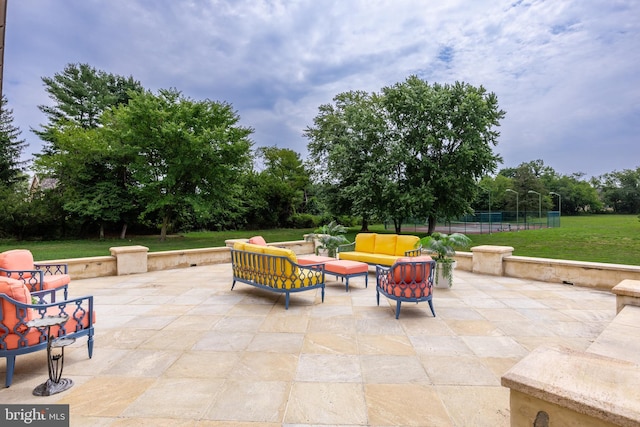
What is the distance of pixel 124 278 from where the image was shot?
8.01 meters

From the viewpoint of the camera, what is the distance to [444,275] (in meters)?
6.83

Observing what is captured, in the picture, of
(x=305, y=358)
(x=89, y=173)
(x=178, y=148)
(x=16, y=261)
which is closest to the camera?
(x=305, y=358)

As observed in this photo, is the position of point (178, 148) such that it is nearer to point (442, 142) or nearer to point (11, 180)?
point (442, 142)

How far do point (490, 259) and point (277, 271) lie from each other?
5938 mm

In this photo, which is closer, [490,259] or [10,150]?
[490,259]

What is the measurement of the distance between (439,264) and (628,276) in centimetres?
363

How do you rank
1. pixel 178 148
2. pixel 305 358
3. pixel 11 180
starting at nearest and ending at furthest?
pixel 305 358, pixel 178 148, pixel 11 180

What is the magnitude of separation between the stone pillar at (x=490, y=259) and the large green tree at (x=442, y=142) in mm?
7239

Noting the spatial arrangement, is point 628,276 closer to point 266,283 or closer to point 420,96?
point 266,283

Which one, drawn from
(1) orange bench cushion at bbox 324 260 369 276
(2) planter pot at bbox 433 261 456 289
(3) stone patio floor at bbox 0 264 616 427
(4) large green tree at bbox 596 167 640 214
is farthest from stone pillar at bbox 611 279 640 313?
(4) large green tree at bbox 596 167 640 214

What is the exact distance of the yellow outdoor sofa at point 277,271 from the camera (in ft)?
17.7

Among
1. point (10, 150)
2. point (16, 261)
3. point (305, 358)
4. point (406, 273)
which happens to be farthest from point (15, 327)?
point (10, 150)

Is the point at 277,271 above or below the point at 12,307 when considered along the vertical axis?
below

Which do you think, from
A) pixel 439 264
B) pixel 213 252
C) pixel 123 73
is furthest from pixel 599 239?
pixel 123 73
